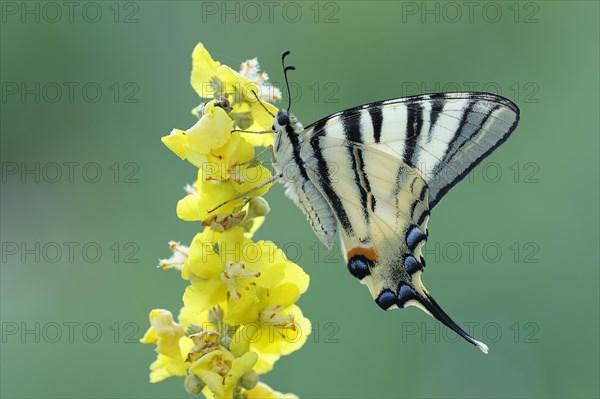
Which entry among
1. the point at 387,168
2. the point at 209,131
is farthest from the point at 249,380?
the point at 387,168

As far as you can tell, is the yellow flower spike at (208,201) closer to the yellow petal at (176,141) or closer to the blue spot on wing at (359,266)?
the yellow petal at (176,141)

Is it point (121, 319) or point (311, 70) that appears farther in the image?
point (311, 70)

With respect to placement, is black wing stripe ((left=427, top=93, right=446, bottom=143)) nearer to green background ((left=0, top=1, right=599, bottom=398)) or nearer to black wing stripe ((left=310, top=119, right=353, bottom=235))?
black wing stripe ((left=310, top=119, right=353, bottom=235))

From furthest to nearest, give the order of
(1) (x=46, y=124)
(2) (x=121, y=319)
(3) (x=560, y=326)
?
(1) (x=46, y=124) → (2) (x=121, y=319) → (3) (x=560, y=326)

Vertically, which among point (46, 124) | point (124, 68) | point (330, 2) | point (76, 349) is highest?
point (330, 2)

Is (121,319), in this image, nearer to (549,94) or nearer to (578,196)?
(578,196)

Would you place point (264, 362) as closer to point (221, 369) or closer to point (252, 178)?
point (221, 369)

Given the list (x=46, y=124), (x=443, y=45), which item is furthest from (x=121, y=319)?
(x=443, y=45)

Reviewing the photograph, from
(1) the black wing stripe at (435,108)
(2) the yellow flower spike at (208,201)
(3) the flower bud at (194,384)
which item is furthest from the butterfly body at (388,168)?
(3) the flower bud at (194,384)
